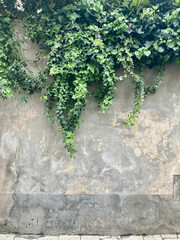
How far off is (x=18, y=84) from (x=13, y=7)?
107 cm

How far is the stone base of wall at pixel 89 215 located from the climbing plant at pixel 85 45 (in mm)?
871

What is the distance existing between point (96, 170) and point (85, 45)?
173cm

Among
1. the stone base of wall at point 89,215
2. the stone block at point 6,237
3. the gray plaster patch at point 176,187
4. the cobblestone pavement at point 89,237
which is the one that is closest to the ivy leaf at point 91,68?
the stone base of wall at point 89,215

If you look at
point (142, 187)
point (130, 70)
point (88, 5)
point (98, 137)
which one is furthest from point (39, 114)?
point (142, 187)

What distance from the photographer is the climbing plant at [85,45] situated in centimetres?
279

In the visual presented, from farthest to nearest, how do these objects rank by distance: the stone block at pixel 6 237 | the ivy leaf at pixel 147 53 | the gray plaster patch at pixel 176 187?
the gray plaster patch at pixel 176 187 < the stone block at pixel 6 237 < the ivy leaf at pixel 147 53

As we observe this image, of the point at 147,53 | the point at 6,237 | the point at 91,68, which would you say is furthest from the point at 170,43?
the point at 6,237

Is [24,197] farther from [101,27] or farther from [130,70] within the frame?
[101,27]

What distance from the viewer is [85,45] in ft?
9.27

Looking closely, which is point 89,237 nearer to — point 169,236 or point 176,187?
point 169,236

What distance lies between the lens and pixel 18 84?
307cm

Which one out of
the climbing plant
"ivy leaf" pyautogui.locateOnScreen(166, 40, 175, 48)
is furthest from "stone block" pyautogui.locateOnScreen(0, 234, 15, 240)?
"ivy leaf" pyautogui.locateOnScreen(166, 40, 175, 48)

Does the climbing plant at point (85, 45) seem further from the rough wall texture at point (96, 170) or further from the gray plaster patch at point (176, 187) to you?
the gray plaster patch at point (176, 187)

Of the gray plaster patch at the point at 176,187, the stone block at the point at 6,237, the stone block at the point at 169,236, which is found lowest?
the stone block at the point at 6,237
